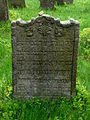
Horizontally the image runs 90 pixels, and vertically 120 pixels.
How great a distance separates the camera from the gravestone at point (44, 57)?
490 cm

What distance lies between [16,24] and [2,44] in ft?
10.2

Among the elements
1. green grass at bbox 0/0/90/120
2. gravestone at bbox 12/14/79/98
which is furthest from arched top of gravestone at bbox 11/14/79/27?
green grass at bbox 0/0/90/120

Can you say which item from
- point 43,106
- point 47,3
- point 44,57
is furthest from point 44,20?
point 47,3

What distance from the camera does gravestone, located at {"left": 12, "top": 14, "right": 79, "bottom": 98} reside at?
490 centimetres

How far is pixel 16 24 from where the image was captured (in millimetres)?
4895

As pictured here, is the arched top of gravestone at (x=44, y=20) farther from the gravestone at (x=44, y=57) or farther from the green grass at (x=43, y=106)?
the green grass at (x=43, y=106)

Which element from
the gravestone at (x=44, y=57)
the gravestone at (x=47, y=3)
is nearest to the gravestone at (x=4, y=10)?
the gravestone at (x=47, y=3)

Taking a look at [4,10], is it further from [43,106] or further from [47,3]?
[43,106]

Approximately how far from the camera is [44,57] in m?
5.08

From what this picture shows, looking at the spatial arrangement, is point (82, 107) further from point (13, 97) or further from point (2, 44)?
point (2, 44)

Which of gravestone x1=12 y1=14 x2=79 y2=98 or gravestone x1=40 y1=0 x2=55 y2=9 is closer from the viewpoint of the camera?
gravestone x1=12 y1=14 x2=79 y2=98

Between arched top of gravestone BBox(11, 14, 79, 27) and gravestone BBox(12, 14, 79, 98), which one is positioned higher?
arched top of gravestone BBox(11, 14, 79, 27)

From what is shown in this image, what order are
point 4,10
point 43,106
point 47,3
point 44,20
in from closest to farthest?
point 44,20 < point 43,106 < point 4,10 < point 47,3

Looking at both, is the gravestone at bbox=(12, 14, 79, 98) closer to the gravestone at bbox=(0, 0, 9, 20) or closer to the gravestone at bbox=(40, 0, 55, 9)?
the gravestone at bbox=(0, 0, 9, 20)
